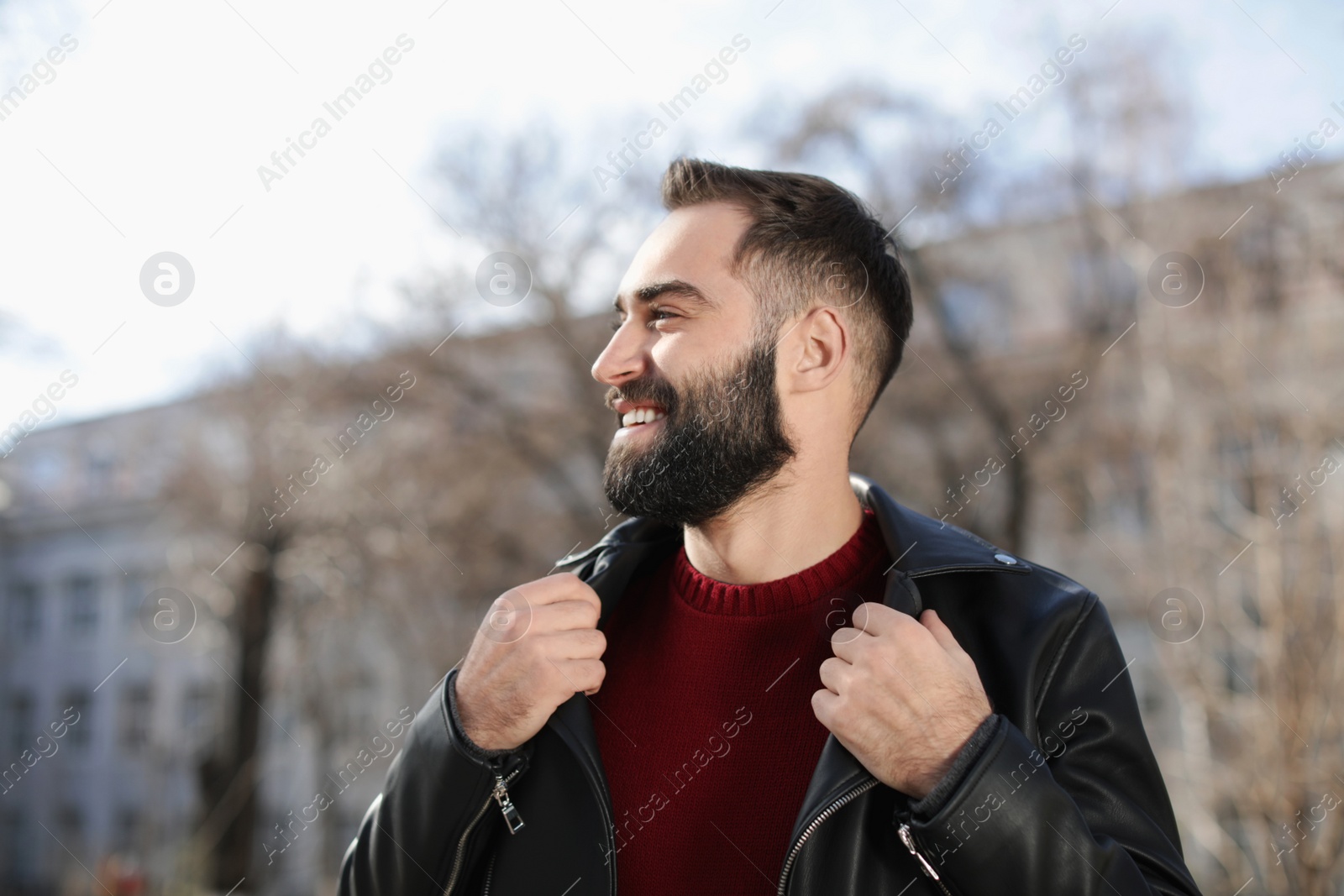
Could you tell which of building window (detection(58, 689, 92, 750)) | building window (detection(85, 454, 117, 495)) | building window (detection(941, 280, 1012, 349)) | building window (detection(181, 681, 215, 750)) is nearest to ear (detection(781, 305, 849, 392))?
building window (detection(941, 280, 1012, 349))

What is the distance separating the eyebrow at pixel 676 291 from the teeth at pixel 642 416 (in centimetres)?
27

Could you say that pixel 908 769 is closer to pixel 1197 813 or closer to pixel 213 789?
pixel 1197 813

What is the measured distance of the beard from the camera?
231cm

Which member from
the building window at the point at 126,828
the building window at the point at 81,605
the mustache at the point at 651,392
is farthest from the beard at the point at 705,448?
the building window at the point at 81,605

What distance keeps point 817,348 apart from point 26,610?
4171 centimetres

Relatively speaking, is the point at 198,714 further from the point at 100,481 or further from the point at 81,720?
the point at 100,481

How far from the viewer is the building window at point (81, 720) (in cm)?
3431

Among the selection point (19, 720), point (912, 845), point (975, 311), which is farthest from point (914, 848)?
point (19, 720)

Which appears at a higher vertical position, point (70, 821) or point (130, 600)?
point (130, 600)

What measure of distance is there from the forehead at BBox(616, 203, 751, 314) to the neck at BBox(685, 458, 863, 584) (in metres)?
0.48

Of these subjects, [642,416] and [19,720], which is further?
[19,720]

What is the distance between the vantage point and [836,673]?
6.24 feet

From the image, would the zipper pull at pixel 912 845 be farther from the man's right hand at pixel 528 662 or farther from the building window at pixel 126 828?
the building window at pixel 126 828

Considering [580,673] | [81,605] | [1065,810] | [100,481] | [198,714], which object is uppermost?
[100,481]
